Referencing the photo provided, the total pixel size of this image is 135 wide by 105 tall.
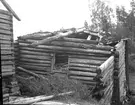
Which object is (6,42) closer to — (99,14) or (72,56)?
(72,56)

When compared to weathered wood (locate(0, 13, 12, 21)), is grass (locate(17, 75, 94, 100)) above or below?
below

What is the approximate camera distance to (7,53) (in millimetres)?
9953

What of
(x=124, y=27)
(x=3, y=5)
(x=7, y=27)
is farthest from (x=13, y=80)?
(x=124, y=27)

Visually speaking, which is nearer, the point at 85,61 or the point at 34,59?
the point at 85,61

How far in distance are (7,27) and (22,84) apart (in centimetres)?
307

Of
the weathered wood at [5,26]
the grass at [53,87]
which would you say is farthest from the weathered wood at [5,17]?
the grass at [53,87]

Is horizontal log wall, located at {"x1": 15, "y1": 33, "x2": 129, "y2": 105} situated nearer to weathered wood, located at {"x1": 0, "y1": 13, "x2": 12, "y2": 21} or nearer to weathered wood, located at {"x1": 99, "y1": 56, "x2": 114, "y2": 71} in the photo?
weathered wood, located at {"x1": 99, "y1": 56, "x2": 114, "y2": 71}

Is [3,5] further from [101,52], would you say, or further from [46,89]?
[101,52]

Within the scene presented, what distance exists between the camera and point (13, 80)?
10.4 metres

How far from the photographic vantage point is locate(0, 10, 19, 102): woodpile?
971 centimetres

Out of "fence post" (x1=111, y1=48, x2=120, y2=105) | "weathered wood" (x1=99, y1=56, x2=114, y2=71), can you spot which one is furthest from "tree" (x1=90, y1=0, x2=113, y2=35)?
"weathered wood" (x1=99, y1=56, x2=114, y2=71)

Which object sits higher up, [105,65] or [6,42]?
[6,42]

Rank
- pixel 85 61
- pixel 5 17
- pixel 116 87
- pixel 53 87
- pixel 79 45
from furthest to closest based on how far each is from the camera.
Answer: pixel 116 87
pixel 79 45
pixel 85 61
pixel 5 17
pixel 53 87

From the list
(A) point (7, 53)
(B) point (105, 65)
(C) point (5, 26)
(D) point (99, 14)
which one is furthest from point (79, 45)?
(D) point (99, 14)
